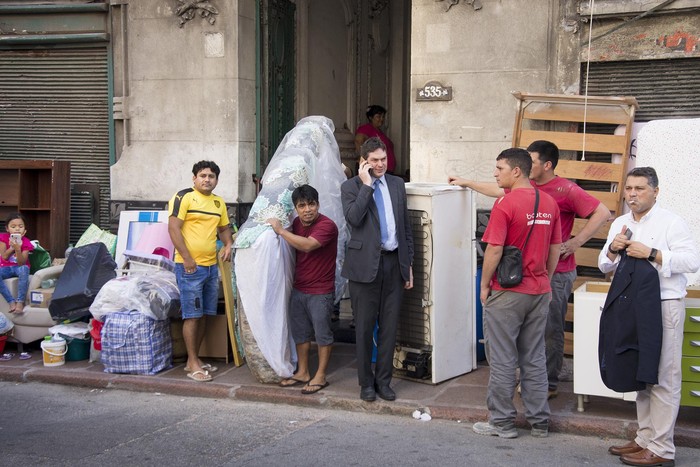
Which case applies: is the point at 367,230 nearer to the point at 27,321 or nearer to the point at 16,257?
the point at 27,321

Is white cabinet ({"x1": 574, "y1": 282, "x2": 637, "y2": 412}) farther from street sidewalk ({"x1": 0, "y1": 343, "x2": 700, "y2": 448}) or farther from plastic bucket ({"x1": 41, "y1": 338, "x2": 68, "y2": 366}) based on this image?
plastic bucket ({"x1": 41, "y1": 338, "x2": 68, "y2": 366})

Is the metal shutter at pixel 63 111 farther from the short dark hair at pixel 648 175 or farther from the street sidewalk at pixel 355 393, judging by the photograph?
the short dark hair at pixel 648 175

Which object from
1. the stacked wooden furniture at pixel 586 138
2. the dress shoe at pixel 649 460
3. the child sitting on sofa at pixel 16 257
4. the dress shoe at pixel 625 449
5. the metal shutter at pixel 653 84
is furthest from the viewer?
the child sitting on sofa at pixel 16 257

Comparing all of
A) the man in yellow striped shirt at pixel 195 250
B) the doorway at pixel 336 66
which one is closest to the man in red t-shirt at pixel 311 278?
the man in yellow striped shirt at pixel 195 250

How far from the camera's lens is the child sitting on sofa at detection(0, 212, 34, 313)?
8.95 meters

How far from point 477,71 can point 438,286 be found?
273 cm

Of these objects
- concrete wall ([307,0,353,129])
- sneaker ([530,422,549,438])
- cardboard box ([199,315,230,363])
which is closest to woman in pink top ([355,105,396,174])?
concrete wall ([307,0,353,129])

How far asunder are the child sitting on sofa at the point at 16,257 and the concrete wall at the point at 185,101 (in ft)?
5.13

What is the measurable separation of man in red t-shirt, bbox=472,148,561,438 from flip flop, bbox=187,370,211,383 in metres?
2.56

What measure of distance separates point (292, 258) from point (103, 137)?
4478 millimetres

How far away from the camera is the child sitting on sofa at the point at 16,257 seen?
895 cm

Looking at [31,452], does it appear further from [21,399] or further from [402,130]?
[402,130]

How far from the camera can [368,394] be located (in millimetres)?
6809

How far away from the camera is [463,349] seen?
7.53 metres
